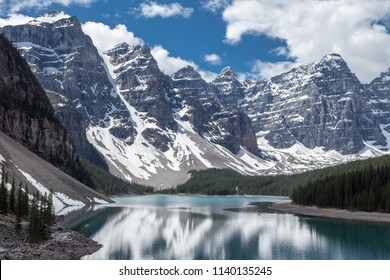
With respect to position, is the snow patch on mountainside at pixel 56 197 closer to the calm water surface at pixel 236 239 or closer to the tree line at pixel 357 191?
the calm water surface at pixel 236 239

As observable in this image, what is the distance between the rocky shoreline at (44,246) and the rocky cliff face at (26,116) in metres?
111

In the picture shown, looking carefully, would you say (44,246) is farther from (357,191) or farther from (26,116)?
(26,116)

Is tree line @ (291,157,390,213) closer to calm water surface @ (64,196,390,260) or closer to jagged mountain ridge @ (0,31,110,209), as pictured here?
calm water surface @ (64,196,390,260)

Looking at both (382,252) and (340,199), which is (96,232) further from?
(340,199)

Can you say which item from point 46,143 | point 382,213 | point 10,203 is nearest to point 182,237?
point 10,203

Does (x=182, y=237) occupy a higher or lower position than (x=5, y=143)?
lower

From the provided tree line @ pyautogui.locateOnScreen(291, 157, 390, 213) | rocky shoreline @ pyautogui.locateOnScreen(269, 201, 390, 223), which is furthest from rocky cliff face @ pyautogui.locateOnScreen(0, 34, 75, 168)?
tree line @ pyautogui.locateOnScreen(291, 157, 390, 213)

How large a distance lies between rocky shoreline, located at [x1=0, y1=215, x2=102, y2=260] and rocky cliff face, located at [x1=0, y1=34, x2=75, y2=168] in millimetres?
110829

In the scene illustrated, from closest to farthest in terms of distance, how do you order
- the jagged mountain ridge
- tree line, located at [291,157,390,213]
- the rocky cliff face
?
tree line, located at [291,157,390,213] → the jagged mountain ridge → the rocky cliff face

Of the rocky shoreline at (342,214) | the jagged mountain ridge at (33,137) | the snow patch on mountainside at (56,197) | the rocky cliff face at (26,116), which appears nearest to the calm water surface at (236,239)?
the rocky shoreline at (342,214)

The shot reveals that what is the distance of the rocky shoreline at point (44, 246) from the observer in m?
42.0

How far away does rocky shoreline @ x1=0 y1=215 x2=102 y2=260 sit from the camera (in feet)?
138

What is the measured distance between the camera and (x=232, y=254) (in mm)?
56562
